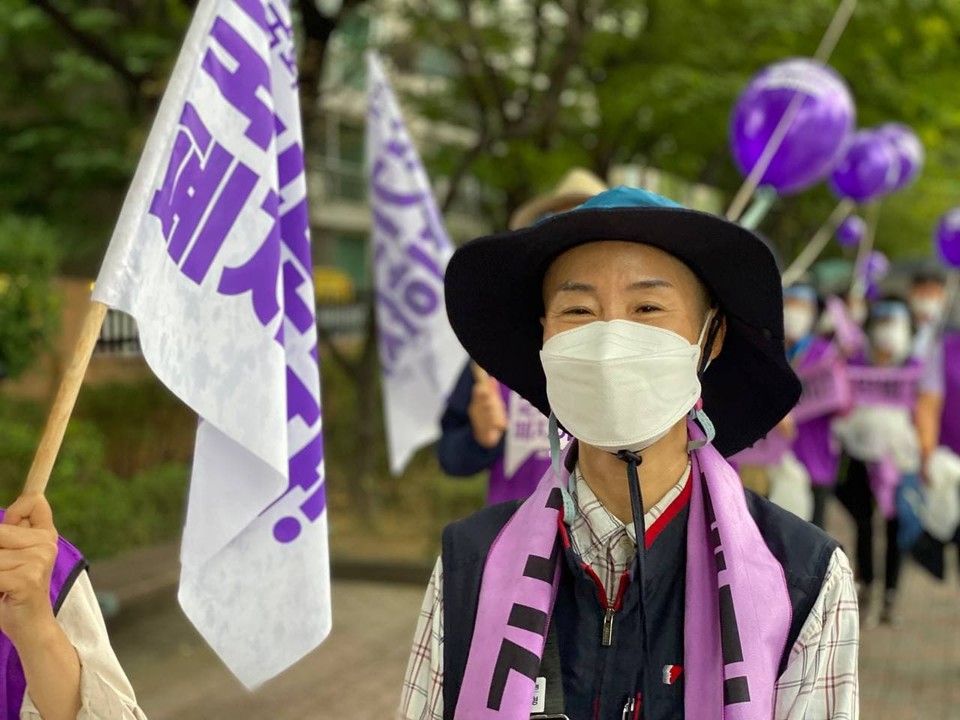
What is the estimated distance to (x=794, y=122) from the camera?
6.70 metres

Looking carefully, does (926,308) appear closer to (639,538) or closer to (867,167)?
(867,167)

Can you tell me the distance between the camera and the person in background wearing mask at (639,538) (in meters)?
1.90

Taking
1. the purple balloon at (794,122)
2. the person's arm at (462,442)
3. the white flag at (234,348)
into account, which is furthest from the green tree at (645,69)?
the white flag at (234,348)

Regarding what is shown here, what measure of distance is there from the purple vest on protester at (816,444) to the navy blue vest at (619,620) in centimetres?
545

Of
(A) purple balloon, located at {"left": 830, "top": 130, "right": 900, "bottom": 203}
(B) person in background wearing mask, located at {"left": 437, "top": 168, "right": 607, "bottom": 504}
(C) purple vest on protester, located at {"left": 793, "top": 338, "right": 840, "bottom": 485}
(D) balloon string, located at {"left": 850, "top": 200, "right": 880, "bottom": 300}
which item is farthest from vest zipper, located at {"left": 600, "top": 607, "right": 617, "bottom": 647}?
(A) purple balloon, located at {"left": 830, "top": 130, "right": 900, "bottom": 203}

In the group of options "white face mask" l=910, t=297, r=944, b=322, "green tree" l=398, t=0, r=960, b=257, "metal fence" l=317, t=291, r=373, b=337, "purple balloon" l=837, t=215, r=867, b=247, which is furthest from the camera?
"purple balloon" l=837, t=215, r=867, b=247

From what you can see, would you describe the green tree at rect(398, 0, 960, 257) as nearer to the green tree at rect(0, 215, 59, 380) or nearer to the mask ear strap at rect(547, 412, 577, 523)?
the green tree at rect(0, 215, 59, 380)

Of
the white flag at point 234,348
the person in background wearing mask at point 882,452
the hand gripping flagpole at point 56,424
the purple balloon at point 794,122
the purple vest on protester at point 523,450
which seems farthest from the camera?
the person in background wearing mask at point 882,452

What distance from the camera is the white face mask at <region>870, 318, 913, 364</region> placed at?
26.0ft

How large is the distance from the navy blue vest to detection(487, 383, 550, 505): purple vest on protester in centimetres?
181

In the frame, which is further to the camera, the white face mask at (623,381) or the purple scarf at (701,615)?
the white face mask at (623,381)

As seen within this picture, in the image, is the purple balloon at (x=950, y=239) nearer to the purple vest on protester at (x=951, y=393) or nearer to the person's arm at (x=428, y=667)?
the purple vest on protester at (x=951, y=393)

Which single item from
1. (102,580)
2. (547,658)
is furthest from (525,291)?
(102,580)

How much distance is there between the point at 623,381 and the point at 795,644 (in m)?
0.52
